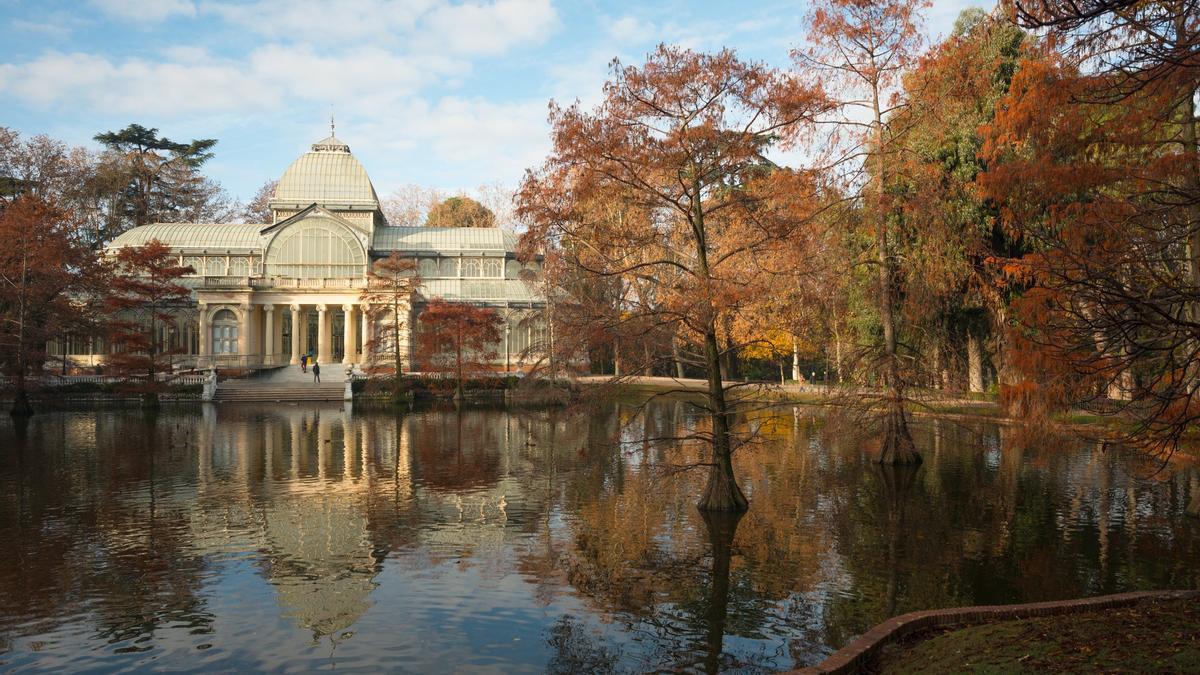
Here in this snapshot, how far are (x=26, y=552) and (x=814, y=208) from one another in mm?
15831

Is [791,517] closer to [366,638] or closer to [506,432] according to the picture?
[366,638]

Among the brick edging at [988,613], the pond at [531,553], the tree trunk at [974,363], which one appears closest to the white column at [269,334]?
the pond at [531,553]

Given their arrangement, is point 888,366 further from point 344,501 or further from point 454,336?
point 454,336

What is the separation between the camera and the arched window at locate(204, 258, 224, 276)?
2201 inches

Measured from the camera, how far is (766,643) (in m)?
8.81

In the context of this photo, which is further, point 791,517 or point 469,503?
point 469,503

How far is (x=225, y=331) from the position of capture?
53406 mm

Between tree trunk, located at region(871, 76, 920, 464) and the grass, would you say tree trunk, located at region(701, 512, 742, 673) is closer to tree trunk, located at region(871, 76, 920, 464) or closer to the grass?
the grass

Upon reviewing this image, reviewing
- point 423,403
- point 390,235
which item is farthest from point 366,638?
point 390,235

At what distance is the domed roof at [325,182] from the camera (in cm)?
5778

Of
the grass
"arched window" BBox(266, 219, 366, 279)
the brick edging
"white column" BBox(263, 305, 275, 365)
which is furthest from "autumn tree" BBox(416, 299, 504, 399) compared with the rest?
the grass

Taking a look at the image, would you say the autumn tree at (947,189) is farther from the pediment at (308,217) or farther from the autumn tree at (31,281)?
the pediment at (308,217)

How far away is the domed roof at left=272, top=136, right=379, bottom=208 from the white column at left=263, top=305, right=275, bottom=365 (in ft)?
27.1

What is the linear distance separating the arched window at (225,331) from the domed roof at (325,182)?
9.34 m
